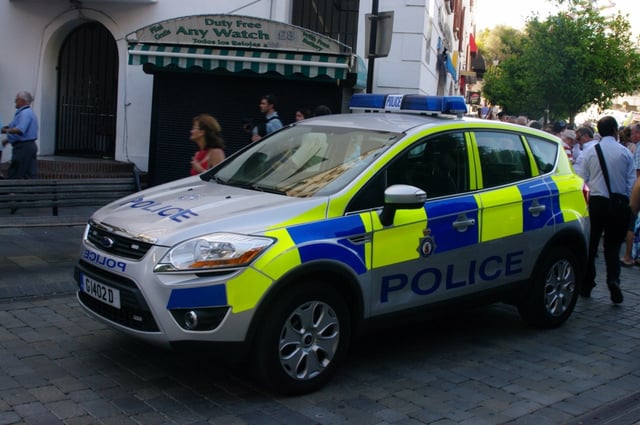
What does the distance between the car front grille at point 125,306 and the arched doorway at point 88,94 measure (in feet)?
35.9

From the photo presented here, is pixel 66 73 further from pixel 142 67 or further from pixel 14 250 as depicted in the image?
pixel 14 250

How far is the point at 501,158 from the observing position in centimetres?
620

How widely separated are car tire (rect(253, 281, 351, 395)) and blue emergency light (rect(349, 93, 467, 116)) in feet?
6.83

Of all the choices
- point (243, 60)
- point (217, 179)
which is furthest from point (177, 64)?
point (217, 179)

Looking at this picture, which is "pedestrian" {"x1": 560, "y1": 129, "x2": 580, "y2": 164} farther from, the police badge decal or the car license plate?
the car license plate

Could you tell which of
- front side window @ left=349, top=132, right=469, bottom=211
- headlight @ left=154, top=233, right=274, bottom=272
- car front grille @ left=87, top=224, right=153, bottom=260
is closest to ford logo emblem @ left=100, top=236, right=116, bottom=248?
car front grille @ left=87, top=224, right=153, bottom=260

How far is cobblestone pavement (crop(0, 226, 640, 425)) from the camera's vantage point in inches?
178

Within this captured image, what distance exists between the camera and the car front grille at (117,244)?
15.0 ft

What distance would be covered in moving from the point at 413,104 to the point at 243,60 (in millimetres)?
6460

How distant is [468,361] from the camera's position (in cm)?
578

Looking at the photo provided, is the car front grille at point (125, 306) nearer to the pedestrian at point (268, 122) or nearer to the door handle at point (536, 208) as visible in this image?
the door handle at point (536, 208)

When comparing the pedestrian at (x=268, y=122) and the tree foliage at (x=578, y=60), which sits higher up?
the tree foliage at (x=578, y=60)

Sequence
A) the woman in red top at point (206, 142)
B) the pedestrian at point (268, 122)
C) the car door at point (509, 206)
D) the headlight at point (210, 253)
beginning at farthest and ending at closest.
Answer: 1. the pedestrian at point (268, 122)
2. the woman in red top at point (206, 142)
3. the car door at point (509, 206)
4. the headlight at point (210, 253)

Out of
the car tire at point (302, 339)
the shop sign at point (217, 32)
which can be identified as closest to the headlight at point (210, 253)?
the car tire at point (302, 339)
